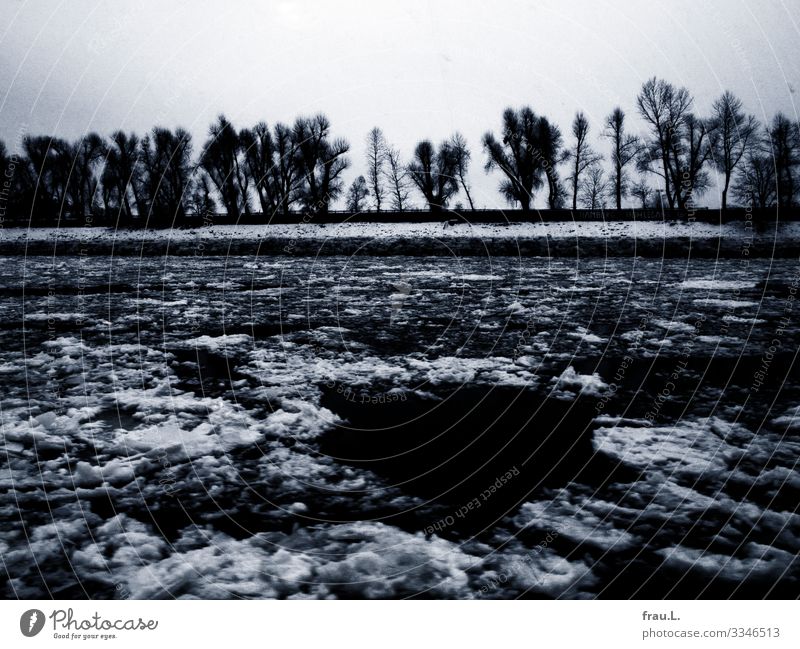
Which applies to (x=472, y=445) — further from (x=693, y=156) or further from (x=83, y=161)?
(x=83, y=161)

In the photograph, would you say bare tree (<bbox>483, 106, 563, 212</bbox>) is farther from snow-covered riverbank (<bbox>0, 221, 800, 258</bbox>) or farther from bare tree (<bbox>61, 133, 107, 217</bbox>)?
bare tree (<bbox>61, 133, 107, 217</bbox>)

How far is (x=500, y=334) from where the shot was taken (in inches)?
327

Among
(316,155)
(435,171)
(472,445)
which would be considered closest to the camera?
(472,445)

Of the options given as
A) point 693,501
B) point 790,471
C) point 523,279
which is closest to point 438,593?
point 693,501

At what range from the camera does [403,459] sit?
4.19m

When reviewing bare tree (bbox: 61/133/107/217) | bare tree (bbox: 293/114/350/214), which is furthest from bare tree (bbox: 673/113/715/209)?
bare tree (bbox: 61/133/107/217)

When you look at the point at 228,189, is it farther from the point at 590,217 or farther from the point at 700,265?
the point at 700,265

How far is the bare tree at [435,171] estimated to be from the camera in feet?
109
